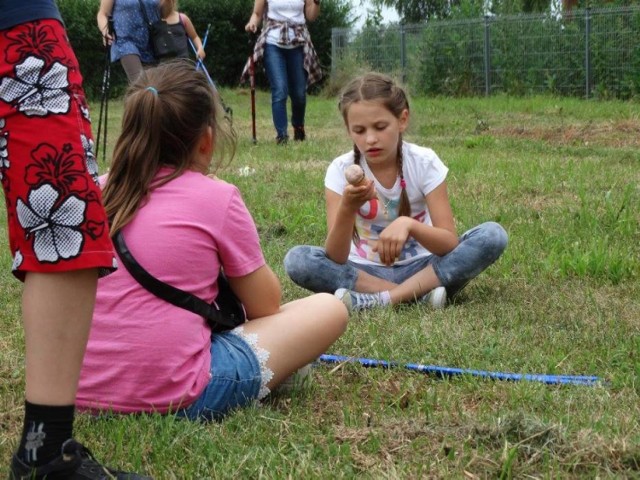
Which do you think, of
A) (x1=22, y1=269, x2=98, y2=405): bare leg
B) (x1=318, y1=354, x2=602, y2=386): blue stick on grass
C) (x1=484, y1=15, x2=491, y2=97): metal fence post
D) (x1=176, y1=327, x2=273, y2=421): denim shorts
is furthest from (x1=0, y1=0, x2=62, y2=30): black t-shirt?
(x1=484, y1=15, x2=491, y2=97): metal fence post

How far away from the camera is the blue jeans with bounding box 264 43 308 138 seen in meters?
10.8

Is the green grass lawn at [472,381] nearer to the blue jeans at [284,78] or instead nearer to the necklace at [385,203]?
the necklace at [385,203]

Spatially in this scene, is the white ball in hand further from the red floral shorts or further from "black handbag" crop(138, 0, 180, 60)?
"black handbag" crop(138, 0, 180, 60)

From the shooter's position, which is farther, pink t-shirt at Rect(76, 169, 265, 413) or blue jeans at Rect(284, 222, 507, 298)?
blue jeans at Rect(284, 222, 507, 298)

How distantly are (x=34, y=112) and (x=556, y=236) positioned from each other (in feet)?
12.2

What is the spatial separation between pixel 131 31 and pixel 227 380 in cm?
650

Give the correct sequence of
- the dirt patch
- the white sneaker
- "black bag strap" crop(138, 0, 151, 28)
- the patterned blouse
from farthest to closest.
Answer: the patterned blouse
the dirt patch
"black bag strap" crop(138, 0, 151, 28)
the white sneaker

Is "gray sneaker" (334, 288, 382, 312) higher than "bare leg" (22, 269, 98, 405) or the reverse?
the reverse

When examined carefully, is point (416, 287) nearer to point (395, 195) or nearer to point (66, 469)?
point (395, 195)

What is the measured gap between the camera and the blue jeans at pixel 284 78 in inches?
424

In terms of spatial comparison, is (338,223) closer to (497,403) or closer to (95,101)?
(497,403)

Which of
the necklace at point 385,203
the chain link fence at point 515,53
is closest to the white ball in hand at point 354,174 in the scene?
the necklace at point 385,203

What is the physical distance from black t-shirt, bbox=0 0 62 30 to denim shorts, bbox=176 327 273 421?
1093 mm

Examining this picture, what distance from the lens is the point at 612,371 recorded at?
3094mm
